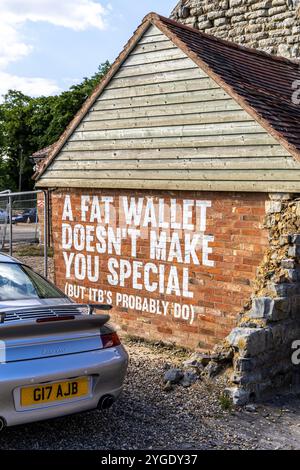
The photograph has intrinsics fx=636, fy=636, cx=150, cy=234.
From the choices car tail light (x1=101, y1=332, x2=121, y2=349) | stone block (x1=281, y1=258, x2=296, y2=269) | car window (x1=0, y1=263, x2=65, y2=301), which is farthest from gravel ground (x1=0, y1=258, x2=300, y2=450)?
stone block (x1=281, y1=258, x2=296, y2=269)

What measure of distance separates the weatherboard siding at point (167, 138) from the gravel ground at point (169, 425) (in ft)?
8.93

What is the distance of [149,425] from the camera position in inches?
232

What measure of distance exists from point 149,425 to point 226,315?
288cm

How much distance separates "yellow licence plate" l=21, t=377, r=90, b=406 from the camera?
486cm

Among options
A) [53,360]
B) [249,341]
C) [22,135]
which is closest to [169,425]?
[249,341]

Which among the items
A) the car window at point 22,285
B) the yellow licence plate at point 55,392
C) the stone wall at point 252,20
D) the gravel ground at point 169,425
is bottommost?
the gravel ground at point 169,425

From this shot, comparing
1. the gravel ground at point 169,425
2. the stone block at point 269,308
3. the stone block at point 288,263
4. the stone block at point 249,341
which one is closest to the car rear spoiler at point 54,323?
the gravel ground at point 169,425

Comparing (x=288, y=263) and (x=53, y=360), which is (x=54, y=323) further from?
(x=288, y=263)

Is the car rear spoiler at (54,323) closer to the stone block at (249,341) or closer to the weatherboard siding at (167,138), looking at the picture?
the stone block at (249,341)

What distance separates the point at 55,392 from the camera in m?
5.02

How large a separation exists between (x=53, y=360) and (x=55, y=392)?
0.82ft

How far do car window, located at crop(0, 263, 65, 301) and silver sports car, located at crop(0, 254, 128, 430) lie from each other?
0.23 ft

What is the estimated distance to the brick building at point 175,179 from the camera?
820cm

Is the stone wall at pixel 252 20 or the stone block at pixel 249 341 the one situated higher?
the stone wall at pixel 252 20
